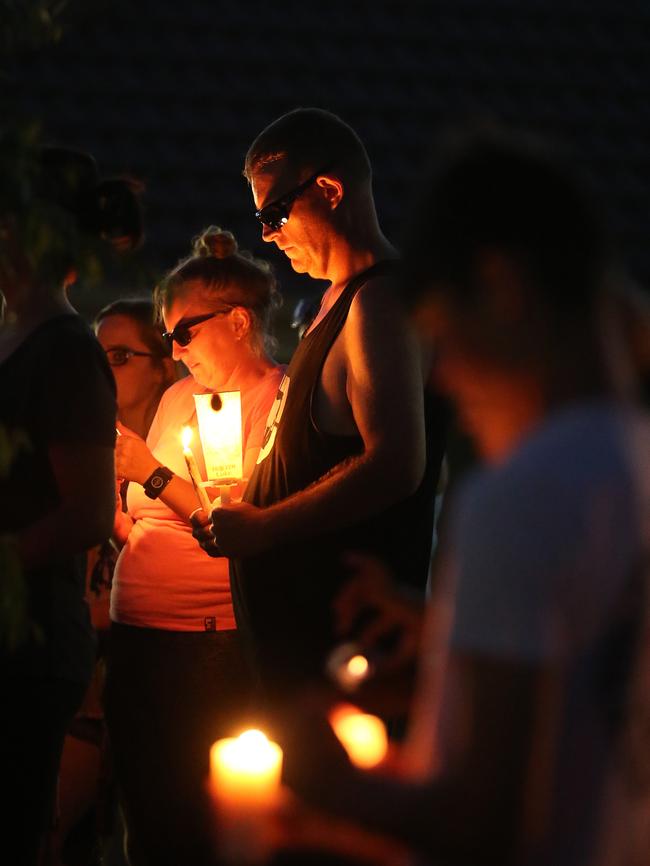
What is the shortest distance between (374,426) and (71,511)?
66 centimetres

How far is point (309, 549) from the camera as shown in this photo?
10.5 ft

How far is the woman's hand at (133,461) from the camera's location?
388cm

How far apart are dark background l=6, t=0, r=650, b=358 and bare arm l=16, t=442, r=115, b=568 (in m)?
8.32

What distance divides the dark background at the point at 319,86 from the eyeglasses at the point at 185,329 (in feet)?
23.3

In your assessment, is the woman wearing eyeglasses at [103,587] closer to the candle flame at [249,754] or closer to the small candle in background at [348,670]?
the candle flame at [249,754]

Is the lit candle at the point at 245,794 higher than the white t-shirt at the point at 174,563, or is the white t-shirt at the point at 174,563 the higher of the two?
the white t-shirt at the point at 174,563

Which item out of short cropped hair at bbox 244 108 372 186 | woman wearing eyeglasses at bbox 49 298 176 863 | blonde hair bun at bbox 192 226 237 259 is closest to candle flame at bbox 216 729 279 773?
short cropped hair at bbox 244 108 372 186

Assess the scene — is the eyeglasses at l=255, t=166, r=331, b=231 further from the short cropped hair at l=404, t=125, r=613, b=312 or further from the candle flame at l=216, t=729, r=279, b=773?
the short cropped hair at l=404, t=125, r=613, b=312

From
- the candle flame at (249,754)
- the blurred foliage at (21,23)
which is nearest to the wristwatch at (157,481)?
the blurred foliage at (21,23)

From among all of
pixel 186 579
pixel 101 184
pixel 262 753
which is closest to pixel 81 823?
pixel 186 579

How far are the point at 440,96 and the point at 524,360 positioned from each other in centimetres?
1184

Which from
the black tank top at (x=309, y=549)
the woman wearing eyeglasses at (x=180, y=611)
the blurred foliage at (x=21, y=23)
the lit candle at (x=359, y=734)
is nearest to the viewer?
the lit candle at (x=359, y=734)

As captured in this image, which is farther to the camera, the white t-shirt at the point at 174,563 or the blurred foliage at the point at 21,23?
the white t-shirt at the point at 174,563

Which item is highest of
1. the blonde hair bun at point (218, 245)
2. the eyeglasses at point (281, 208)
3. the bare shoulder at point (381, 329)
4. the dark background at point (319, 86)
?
the dark background at point (319, 86)
